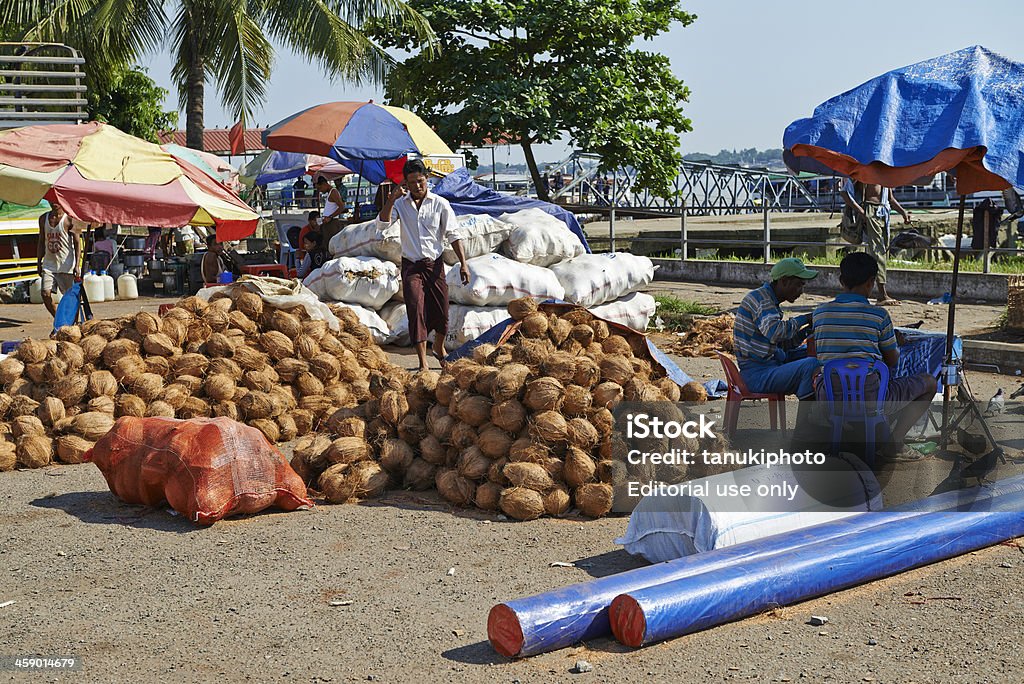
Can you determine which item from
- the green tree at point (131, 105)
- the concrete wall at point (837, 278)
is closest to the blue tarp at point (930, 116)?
the concrete wall at point (837, 278)

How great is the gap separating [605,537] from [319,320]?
3.63m

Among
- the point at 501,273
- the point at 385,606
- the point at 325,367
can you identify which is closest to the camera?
the point at 385,606

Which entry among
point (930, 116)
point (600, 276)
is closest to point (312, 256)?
point (600, 276)

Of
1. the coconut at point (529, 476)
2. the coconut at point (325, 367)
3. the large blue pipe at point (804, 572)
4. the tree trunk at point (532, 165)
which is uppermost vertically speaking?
the tree trunk at point (532, 165)

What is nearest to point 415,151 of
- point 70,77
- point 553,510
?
point 70,77

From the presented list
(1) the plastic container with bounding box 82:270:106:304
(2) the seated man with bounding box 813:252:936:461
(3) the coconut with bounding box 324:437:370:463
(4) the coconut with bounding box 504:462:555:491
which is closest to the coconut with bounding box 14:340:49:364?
(3) the coconut with bounding box 324:437:370:463

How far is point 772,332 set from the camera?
21.6ft

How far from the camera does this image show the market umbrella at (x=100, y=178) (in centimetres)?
991

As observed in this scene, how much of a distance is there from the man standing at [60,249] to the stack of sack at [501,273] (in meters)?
2.94

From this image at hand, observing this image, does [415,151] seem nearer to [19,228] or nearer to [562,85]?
[562,85]

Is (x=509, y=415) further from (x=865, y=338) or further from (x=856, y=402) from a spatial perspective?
(x=865, y=338)

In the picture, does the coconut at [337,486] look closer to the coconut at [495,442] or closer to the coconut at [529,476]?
the coconut at [495,442]

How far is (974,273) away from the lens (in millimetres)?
15086

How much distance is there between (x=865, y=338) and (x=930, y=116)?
136 centimetres
